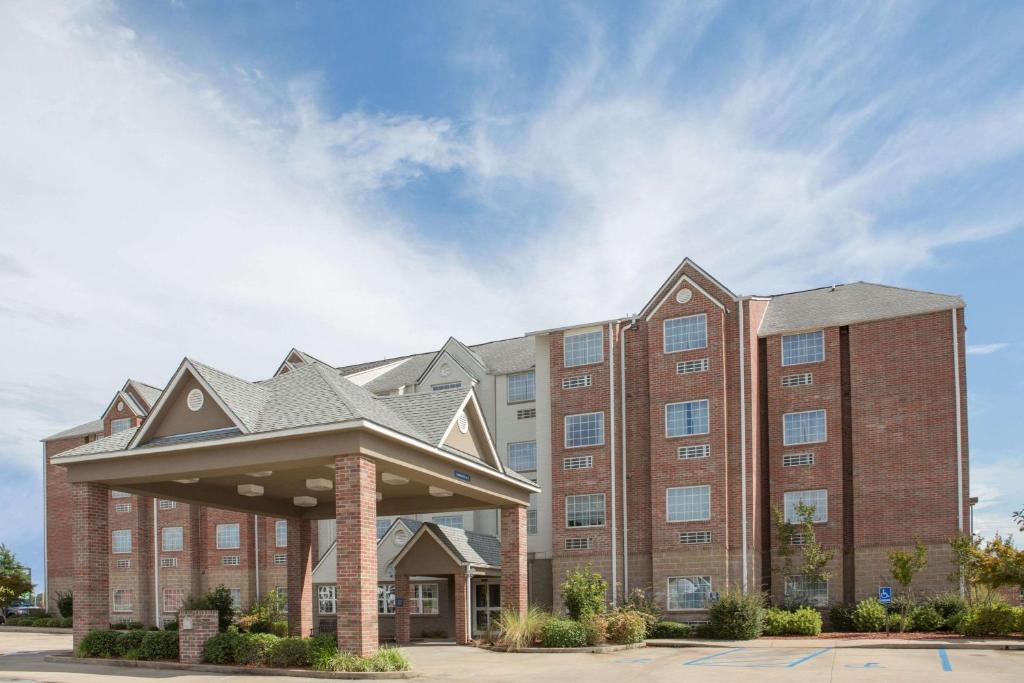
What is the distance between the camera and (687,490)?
4062 centimetres

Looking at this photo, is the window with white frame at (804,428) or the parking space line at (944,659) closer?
the parking space line at (944,659)

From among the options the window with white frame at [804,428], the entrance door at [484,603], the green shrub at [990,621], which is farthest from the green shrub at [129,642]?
the window with white frame at [804,428]

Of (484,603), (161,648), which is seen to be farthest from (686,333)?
(161,648)

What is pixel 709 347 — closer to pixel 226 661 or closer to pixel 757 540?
pixel 757 540

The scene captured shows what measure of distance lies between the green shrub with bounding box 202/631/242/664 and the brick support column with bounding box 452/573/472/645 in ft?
36.9

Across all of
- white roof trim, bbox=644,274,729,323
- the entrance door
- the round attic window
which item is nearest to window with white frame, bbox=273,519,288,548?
the entrance door

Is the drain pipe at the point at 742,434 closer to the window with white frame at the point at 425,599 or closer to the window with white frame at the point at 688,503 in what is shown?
the window with white frame at the point at 688,503

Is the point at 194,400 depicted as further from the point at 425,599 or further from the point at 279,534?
the point at 279,534

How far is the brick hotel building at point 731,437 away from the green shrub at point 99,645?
767 inches

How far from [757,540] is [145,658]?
25.1 metres

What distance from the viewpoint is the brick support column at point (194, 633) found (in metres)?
21.9

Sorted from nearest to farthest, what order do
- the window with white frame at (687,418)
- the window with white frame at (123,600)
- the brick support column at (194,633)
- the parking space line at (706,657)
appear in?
the brick support column at (194,633)
the parking space line at (706,657)
the window with white frame at (687,418)
the window with white frame at (123,600)

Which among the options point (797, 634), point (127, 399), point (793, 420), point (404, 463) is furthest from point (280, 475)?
point (127, 399)

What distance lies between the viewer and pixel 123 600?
180ft
